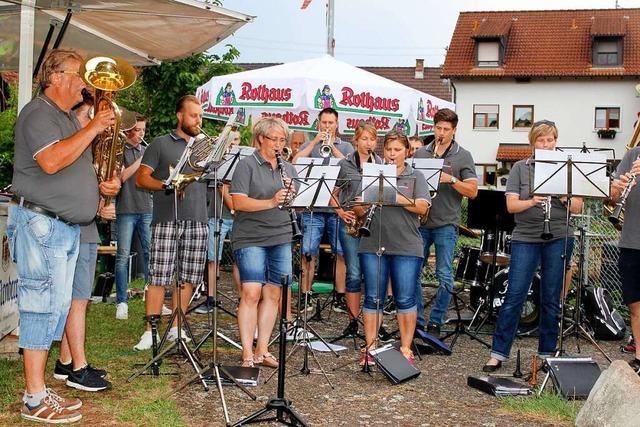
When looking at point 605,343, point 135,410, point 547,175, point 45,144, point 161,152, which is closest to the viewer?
point 45,144

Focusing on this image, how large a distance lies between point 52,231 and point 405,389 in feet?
9.50

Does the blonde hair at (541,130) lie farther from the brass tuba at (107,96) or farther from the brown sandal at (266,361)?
the brass tuba at (107,96)

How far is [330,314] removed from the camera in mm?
9547

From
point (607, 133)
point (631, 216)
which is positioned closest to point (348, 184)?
point (631, 216)

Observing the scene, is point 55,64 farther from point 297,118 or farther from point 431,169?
point 297,118

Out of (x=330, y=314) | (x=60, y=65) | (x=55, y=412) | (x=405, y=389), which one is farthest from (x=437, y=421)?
(x=330, y=314)

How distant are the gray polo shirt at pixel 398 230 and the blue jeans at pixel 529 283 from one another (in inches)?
31.3

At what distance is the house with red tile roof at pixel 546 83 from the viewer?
126ft

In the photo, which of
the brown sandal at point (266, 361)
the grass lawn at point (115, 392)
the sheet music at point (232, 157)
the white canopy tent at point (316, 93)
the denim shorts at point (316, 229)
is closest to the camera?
the grass lawn at point (115, 392)

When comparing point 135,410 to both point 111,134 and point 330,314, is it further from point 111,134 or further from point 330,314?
point 330,314

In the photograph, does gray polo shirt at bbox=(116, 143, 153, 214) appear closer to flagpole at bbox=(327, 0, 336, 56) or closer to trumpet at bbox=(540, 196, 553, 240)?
trumpet at bbox=(540, 196, 553, 240)

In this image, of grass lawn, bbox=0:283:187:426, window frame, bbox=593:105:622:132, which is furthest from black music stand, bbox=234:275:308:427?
window frame, bbox=593:105:622:132

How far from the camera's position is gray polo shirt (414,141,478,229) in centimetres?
802

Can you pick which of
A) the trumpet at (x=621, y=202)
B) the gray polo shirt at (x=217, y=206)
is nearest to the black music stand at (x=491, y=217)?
the trumpet at (x=621, y=202)
